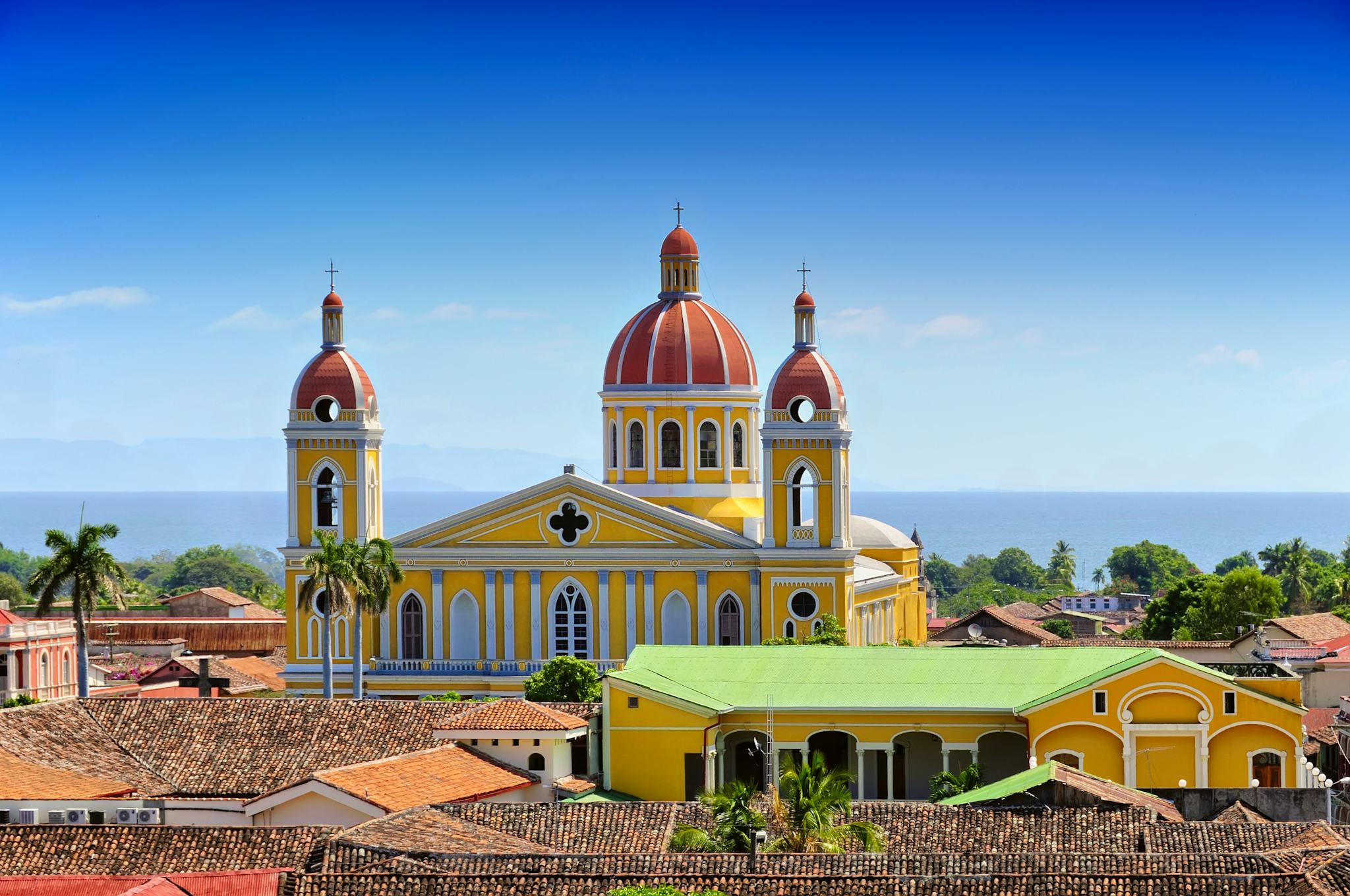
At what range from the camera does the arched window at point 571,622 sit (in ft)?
209

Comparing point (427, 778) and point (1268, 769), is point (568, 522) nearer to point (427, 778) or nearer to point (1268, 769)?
point (427, 778)

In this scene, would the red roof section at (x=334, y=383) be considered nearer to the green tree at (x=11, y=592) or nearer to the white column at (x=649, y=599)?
the white column at (x=649, y=599)

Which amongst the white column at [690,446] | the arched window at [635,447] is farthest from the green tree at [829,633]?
the arched window at [635,447]

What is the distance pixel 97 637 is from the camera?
98.6m

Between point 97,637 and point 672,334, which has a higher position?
point 672,334

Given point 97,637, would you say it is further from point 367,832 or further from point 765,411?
point 367,832

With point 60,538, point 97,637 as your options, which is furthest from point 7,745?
point 97,637

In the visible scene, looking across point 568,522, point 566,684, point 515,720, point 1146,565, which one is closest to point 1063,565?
point 1146,565

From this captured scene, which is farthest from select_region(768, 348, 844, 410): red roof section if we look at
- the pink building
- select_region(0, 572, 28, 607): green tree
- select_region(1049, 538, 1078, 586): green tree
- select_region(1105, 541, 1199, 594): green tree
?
select_region(1049, 538, 1078, 586): green tree

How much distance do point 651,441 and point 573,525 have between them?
457 centimetres

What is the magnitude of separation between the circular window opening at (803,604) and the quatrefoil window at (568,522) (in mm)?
5988

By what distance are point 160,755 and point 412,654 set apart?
17.4 meters

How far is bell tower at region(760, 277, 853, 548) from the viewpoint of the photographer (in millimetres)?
63562

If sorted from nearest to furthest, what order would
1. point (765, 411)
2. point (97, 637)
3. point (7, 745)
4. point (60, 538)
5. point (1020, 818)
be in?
point (1020, 818) < point (7, 745) < point (60, 538) < point (765, 411) < point (97, 637)
